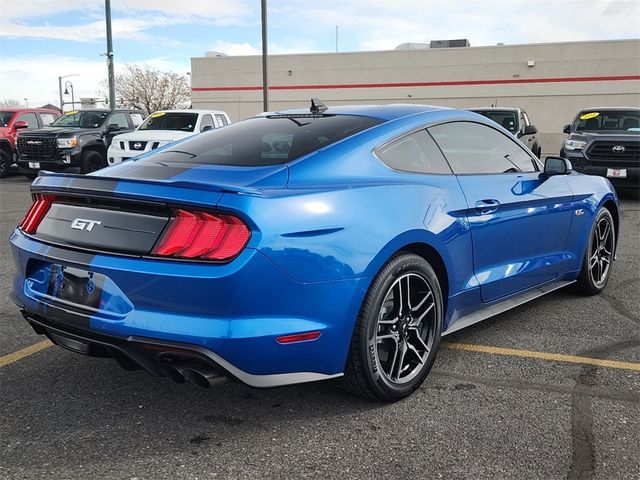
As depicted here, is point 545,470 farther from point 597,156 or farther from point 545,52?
point 545,52

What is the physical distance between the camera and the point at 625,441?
9.11 ft

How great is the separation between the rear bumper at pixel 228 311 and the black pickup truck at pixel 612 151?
32.8 feet

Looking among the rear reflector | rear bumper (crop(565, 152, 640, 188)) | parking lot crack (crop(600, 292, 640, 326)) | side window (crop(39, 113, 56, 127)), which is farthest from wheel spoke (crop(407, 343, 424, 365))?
side window (crop(39, 113, 56, 127))

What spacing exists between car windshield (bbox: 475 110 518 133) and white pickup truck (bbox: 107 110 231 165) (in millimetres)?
5487

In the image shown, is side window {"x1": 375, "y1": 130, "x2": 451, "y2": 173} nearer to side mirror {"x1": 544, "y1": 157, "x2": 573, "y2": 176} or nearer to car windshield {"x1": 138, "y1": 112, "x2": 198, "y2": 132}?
side mirror {"x1": 544, "y1": 157, "x2": 573, "y2": 176}

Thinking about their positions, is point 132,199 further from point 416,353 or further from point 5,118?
point 5,118

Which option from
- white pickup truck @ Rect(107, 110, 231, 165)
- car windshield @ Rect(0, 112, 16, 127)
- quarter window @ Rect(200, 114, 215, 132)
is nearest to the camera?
white pickup truck @ Rect(107, 110, 231, 165)

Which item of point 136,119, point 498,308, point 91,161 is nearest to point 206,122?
point 91,161

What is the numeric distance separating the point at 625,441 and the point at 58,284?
2.65m

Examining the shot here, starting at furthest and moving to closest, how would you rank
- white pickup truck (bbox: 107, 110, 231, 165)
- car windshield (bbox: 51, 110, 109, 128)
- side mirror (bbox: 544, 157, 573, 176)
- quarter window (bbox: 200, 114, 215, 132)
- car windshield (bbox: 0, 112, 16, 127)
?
car windshield (bbox: 0, 112, 16, 127) < car windshield (bbox: 51, 110, 109, 128) < quarter window (bbox: 200, 114, 215, 132) < white pickup truck (bbox: 107, 110, 231, 165) < side mirror (bbox: 544, 157, 573, 176)

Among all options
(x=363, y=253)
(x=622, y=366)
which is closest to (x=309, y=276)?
(x=363, y=253)

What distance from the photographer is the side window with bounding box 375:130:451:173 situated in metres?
3.35

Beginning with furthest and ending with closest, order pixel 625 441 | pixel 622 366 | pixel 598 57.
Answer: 1. pixel 598 57
2. pixel 622 366
3. pixel 625 441

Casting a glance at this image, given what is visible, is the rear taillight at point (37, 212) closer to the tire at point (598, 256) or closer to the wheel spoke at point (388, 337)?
the wheel spoke at point (388, 337)
